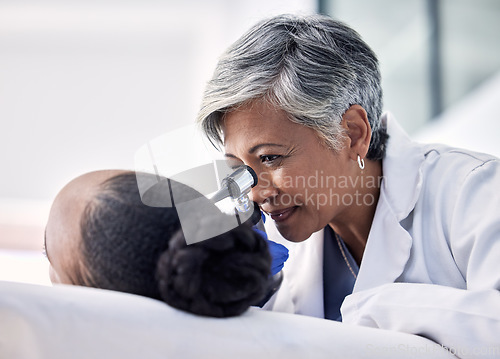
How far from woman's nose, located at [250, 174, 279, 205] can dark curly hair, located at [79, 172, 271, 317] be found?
66 cm

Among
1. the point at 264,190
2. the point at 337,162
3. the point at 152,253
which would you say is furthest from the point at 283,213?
the point at 152,253

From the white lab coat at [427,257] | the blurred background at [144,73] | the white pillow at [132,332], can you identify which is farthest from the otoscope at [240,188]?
the blurred background at [144,73]

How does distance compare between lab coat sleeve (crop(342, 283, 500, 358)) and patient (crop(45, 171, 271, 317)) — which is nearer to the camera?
patient (crop(45, 171, 271, 317))

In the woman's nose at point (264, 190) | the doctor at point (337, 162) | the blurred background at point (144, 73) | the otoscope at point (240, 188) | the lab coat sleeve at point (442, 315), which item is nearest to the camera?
the lab coat sleeve at point (442, 315)

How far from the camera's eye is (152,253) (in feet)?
3.14

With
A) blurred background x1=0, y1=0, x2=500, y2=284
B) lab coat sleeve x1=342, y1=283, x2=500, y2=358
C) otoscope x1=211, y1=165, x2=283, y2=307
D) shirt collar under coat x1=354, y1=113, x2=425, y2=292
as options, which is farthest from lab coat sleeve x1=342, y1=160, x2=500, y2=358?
blurred background x1=0, y1=0, x2=500, y2=284

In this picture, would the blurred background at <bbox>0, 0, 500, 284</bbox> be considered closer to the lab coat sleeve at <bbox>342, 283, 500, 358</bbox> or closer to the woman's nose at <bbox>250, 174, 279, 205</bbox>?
the woman's nose at <bbox>250, 174, 279, 205</bbox>

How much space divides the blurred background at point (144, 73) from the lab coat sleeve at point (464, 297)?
9.54ft

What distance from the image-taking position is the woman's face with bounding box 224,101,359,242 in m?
1.64

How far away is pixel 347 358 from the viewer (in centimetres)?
98

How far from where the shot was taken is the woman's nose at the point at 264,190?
1.68 metres

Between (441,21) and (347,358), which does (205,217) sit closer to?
(347,358)

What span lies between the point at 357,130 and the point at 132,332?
1.11m

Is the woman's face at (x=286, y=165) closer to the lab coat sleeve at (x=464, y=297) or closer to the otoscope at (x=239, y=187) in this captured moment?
the otoscope at (x=239, y=187)
